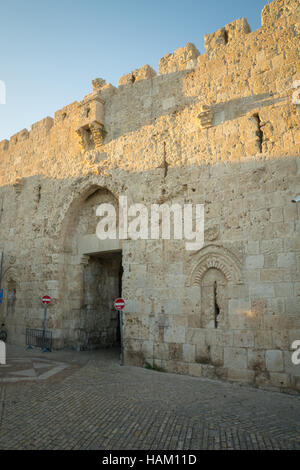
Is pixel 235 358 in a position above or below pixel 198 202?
below

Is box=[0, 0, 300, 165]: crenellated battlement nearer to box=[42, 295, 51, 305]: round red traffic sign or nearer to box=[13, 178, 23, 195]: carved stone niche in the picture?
box=[13, 178, 23, 195]: carved stone niche

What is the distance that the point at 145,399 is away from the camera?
5.39 m

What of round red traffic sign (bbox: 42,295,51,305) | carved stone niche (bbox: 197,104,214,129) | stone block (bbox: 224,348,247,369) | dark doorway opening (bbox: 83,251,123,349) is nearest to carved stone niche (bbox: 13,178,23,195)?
dark doorway opening (bbox: 83,251,123,349)

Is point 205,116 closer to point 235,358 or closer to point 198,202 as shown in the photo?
point 198,202

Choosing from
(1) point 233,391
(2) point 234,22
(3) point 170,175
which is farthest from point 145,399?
(2) point 234,22

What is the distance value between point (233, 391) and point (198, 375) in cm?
116

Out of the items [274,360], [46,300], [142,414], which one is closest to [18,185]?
[46,300]

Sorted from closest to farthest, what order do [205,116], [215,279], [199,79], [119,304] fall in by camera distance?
[215,279], [205,116], [119,304], [199,79]

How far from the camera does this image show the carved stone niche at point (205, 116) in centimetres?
771

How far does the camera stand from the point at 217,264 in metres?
7.04

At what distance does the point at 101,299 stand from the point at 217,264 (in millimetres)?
5763

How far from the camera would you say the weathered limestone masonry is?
6398 mm

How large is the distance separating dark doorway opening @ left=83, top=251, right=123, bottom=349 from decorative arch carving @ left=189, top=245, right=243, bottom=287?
4.16 metres
